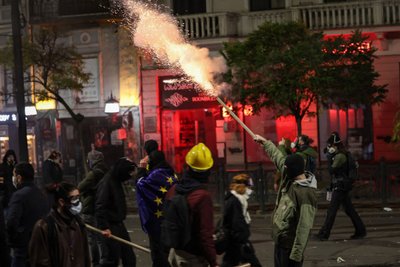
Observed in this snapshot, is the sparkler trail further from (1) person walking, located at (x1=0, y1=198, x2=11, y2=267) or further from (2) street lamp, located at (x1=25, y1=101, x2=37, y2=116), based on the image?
(2) street lamp, located at (x1=25, y1=101, x2=37, y2=116)

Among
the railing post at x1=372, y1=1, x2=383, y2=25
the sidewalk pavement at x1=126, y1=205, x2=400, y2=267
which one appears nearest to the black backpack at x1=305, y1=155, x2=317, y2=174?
the sidewalk pavement at x1=126, y1=205, x2=400, y2=267

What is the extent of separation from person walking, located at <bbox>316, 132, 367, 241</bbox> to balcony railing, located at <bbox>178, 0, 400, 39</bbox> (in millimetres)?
11645

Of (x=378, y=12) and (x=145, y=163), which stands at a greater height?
(x=378, y=12)

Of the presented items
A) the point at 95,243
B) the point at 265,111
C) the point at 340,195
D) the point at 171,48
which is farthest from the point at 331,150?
the point at 265,111

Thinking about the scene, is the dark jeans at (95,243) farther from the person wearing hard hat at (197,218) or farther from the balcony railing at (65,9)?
the balcony railing at (65,9)

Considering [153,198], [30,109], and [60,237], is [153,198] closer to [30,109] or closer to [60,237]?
[60,237]

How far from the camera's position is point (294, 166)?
309 inches

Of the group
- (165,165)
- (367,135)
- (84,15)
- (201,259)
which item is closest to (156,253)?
(165,165)

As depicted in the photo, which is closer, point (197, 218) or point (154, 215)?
point (197, 218)

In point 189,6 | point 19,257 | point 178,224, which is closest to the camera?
point 178,224

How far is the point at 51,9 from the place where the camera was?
2970cm

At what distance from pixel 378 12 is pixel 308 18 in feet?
6.98

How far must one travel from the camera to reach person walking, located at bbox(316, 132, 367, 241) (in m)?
13.5

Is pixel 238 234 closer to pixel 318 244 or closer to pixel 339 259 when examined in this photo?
pixel 339 259
